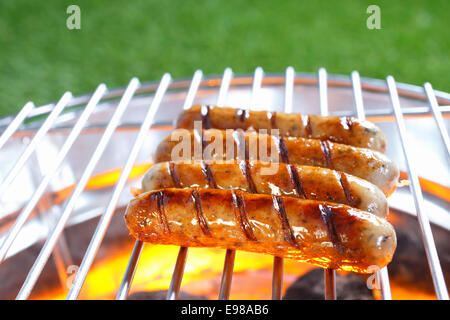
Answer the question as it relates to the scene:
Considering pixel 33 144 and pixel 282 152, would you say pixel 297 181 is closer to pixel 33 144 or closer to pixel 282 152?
pixel 282 152

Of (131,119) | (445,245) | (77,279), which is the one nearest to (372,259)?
(445,245)

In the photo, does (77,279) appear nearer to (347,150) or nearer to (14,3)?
(347,150)

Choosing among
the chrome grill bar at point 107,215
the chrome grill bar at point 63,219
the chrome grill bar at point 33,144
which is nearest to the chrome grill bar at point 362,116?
the chrome grill bar at point 107,215

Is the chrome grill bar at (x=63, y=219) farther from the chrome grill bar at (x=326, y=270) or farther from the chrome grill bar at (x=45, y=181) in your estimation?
the chrome grill bar at (x=326, y=270)

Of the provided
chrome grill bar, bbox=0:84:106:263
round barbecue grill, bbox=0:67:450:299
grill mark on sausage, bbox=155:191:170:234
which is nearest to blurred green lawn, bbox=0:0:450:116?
Answer: round barbecue grill, bbox=0:67:450:299

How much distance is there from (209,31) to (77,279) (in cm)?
503

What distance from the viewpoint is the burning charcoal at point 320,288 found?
2.00m

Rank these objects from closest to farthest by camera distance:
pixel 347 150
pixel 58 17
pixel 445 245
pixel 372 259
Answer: pixel 372 259, pixel 347 150, pixel 445 245, pixel 58 17

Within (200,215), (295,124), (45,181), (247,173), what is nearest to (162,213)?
(200,215)

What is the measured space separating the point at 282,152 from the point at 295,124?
0.66 feet

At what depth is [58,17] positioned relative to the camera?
6.53m

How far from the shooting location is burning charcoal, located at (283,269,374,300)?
2004mm

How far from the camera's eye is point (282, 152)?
191 cm

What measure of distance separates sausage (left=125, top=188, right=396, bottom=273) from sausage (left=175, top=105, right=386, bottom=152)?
20.0 inches
